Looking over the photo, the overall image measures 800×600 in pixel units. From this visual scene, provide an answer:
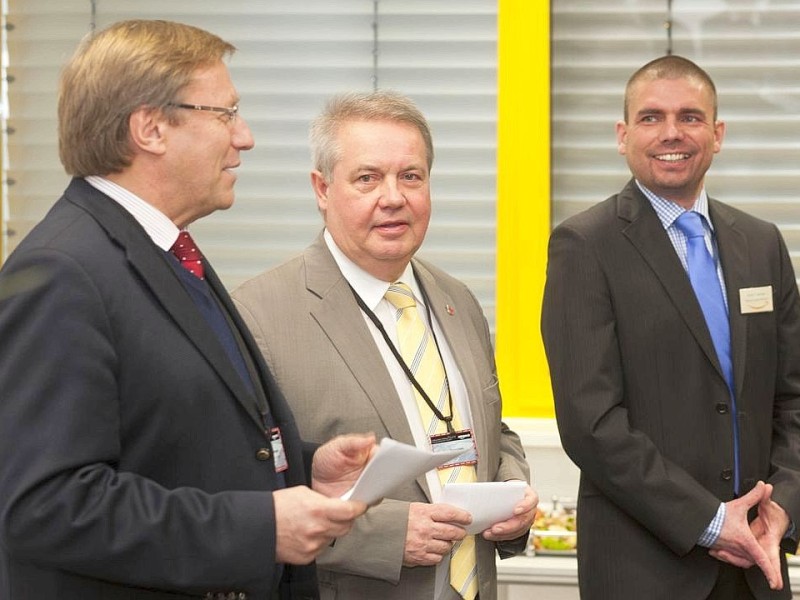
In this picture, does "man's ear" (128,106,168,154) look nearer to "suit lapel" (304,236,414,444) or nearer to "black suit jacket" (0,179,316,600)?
"black suit jacket" (0,179,316,600)

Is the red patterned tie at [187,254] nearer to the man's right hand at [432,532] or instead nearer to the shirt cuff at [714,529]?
the man's right hand at [432,532]

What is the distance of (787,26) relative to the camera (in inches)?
175

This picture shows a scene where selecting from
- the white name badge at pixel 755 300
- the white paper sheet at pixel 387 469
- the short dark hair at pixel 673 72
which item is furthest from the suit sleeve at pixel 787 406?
the white paper sheet at pixel 387 469

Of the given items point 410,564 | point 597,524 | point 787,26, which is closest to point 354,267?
point 410,564

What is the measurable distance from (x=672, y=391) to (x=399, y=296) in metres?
0.78

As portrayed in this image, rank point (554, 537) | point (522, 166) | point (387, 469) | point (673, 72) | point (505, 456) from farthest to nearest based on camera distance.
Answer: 1. point (522, 166)
2. point (554, 537)
3. point (673, 72)
4. point (505, 456)
5. point (387, 469)

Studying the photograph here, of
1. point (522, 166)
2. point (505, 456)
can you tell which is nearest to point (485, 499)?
point (505, 456)

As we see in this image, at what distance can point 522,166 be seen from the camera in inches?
175

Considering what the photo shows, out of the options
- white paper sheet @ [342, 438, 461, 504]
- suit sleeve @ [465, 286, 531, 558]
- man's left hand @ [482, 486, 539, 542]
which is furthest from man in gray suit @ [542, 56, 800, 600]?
white paper sheet @ [342, 438, 461, 504]

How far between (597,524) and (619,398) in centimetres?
34

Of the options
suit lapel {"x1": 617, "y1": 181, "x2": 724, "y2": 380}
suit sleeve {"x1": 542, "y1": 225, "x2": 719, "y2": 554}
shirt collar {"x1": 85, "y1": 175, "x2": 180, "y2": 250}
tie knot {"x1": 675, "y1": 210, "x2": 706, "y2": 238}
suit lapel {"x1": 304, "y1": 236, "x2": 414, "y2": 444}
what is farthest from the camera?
tie knot {"x1": 675, "y1": 210, "x2": 706, "y2": 238}

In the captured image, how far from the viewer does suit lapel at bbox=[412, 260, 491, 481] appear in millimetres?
2600

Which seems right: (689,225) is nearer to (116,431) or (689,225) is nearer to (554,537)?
(554,537)

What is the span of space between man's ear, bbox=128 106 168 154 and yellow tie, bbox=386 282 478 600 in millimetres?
926
